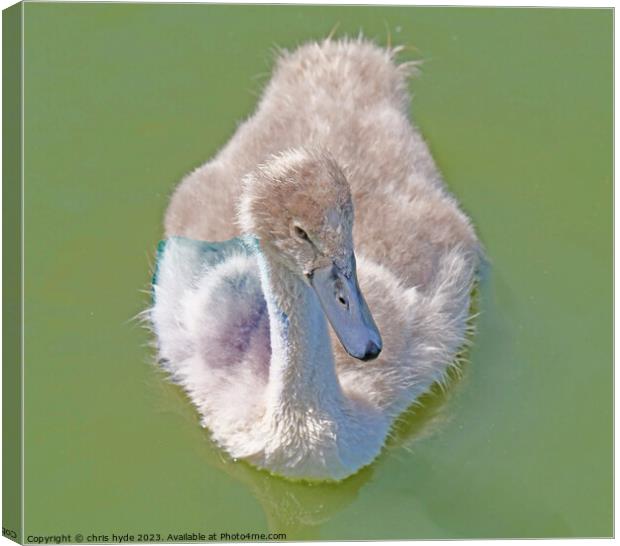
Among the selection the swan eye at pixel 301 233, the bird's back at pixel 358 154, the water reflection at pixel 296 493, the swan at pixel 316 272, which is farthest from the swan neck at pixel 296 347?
the bird's back at pixel 358 154

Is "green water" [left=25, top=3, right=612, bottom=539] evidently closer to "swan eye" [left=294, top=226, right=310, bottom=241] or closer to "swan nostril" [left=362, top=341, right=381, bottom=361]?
"swan nostril" [left=362, top=341, right=381, bottom=361]

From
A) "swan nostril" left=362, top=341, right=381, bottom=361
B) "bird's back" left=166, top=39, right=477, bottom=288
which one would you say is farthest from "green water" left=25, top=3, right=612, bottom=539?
"swan nostril" left=362, top=341, right=381, bottom=361

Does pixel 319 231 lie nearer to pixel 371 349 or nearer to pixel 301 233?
pixel 301 233

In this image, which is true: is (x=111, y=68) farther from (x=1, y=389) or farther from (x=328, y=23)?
(x=1, y=389)

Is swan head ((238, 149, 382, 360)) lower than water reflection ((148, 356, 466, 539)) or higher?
higher

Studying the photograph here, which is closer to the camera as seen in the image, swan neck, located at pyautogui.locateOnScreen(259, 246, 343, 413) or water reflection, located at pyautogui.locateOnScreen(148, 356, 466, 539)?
swan neck, located at pyautogui.locateOnScreen(259, 246, 343, 413)

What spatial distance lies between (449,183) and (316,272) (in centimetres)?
182

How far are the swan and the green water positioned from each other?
0.15 metres

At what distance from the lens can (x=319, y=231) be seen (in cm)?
667

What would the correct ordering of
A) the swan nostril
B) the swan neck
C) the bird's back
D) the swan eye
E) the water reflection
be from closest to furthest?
the swan nostril, the swan eye, the swan neck, the water reflection, the bird's back

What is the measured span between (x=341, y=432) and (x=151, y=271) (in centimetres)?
133

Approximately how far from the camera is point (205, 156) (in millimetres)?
8352

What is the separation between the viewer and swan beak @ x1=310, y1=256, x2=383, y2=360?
21.7ft

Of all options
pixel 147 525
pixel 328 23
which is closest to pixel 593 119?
pixel 328 23
